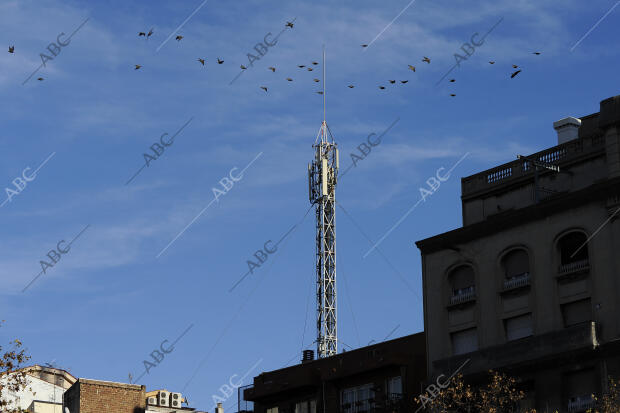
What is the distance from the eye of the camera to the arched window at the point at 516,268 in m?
68.6

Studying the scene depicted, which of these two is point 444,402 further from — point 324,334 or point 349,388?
point 324,334

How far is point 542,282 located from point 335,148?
168 ft

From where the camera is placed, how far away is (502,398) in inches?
2398

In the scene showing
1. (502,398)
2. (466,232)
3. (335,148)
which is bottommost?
(502,398)

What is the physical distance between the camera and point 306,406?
3135 inches

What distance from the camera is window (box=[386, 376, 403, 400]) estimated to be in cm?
7344

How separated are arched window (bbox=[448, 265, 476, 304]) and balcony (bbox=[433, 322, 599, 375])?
357cm

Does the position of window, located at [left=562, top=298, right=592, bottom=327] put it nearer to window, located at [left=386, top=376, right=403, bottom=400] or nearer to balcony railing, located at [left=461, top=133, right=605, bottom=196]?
balcony railing, located at [left=461, top=133, right=605, bottom=196]

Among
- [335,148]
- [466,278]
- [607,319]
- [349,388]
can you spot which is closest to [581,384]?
[607,319]

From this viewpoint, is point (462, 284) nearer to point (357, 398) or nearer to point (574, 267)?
point (574, 267)

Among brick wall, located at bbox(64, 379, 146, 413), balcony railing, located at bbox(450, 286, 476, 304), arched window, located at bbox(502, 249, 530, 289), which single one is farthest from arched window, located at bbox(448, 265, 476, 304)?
brick wall, located at bbox(64, 379, 146, 413)

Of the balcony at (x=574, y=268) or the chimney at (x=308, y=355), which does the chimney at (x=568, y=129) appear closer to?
the balcony at (x=574, y=268)

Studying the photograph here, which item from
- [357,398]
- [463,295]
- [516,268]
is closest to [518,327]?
[516,268]

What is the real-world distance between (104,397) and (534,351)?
142ft
